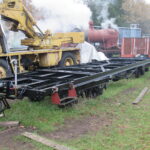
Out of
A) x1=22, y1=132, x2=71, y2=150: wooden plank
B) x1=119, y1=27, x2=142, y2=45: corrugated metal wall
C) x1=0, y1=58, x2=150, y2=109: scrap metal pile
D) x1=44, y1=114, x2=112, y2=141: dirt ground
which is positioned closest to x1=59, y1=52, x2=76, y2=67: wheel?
x1=0, y1=58, x2=150, y2=109: scrap metal pile

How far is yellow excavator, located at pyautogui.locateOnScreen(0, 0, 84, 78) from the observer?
28.7ft

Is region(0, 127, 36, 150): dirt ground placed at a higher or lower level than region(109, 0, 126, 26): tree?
lower

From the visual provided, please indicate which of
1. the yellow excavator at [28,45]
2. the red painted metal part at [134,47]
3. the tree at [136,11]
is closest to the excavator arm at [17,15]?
the yellow excavator at [28,45]

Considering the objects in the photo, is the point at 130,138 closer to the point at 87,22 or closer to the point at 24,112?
the point at 24,112

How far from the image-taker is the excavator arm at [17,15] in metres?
9.49

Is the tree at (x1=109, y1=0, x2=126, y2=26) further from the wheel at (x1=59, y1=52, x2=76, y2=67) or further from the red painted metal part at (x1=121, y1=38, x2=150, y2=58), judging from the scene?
the wheel at (x1=59, y1=52, x2=76, y2=67)

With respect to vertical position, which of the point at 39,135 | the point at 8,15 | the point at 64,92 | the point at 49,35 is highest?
the point at 8,15

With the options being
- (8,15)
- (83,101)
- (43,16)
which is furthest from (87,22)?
(83,101)

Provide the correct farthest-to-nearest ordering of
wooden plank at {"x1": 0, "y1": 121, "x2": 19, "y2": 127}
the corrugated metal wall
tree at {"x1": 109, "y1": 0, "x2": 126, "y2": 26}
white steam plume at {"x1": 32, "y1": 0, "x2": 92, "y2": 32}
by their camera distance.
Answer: tree at {"x1": 109, "y1": 0, "x2": 126, "y2": 26} < the corrugated metal wall < white steam plume at {"x1": 32, "y1": 0, "x2": 92, "y2": 32} < wooden plank at {"x1": 0, "y1": 121, "x2": 19, "y2": 127}

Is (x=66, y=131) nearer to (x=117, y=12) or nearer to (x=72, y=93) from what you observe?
(x=72, y=93)

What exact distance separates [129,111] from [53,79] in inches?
73.0

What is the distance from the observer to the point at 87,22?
63.9ft

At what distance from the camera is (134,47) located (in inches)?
497

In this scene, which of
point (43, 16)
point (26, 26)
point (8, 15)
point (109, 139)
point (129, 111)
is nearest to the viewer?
point (109, 139)
